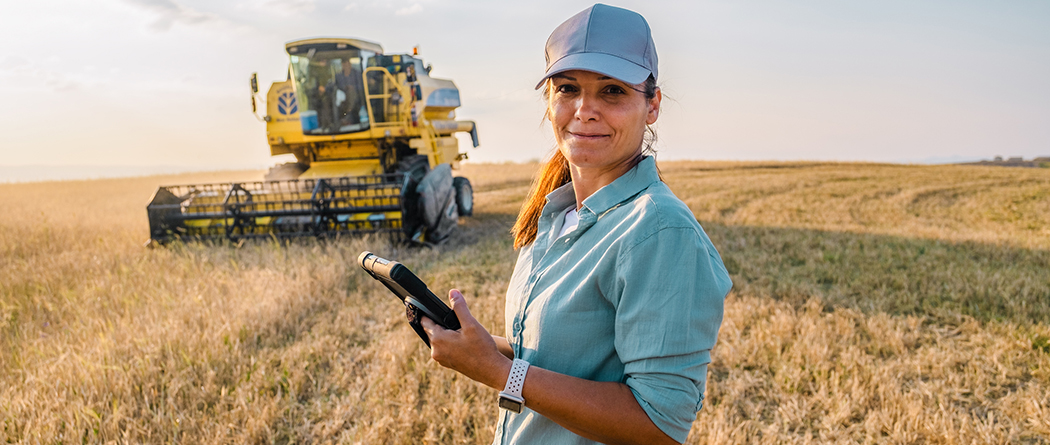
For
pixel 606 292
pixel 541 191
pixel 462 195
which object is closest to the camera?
pixel 606 292

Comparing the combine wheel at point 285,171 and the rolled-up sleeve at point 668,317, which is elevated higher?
the combine wheel at point 285,171

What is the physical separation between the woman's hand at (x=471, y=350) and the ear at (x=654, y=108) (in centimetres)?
67

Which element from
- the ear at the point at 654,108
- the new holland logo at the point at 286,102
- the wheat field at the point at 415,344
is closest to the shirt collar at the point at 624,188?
the ear at the point at 654,108

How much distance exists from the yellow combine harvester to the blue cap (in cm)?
672

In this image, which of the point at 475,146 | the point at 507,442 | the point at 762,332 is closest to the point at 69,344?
the point at 507,442

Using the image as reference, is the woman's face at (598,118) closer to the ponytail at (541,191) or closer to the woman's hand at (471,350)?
the ponytail at (541,191)

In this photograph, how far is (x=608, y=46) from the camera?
53.5 inches

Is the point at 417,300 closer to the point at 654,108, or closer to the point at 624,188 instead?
the point at 624,188

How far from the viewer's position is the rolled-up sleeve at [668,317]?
3.86ft

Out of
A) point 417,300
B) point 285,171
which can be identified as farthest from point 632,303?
point 285,171

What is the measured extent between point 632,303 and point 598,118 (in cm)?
46

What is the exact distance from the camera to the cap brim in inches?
51.8

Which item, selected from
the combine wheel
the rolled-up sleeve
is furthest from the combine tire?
the rolled-up sleeve

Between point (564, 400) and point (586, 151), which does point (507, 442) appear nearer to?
point (564, 400)
